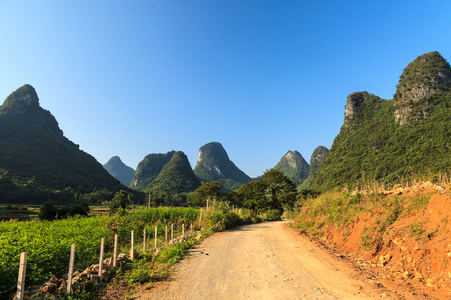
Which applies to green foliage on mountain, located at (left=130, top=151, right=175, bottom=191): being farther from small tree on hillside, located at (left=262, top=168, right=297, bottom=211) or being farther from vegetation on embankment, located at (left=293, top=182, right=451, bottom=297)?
vegetation on embankment, located at (left=293, top=182, right=451, bottom=297)

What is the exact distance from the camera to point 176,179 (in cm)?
14162

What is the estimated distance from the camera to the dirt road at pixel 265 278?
192 inches

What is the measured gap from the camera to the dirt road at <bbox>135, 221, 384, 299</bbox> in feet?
16.0

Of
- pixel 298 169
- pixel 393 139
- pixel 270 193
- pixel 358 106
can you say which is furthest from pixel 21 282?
pixel 298 169

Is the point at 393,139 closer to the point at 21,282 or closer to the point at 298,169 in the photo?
the point at 21,282

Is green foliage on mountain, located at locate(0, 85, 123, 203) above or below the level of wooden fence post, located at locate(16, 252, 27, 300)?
above

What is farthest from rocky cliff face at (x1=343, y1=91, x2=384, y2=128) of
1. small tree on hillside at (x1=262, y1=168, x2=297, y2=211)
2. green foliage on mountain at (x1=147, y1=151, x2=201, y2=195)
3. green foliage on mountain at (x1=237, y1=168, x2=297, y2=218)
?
green foliage on mountain at (x1=147, y1=151, x2=201, y2=195)

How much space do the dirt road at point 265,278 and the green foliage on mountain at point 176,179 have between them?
125 metres

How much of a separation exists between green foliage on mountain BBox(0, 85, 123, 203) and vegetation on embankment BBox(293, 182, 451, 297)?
265 feet

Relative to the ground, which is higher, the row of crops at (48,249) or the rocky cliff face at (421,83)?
the rocky cliff face at (421,83)

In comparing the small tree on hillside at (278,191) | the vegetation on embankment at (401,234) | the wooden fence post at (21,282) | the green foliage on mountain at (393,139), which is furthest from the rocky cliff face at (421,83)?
the wooden fence post at (21,282)

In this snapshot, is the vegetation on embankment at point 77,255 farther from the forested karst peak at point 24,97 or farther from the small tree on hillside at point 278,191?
the forested karst peak at point 24,97

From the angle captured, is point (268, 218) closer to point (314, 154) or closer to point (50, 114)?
point (314, 154)

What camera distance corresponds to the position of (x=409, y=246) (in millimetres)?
6152
